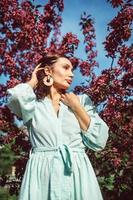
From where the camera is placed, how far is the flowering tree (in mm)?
5523


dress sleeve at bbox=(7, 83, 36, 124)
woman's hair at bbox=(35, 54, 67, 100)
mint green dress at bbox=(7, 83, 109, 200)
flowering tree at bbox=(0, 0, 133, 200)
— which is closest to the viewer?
mint green dress at bbox=(7, 83, 109, 200)

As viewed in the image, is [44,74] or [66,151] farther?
[44,74]

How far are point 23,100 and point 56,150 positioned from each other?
39cm

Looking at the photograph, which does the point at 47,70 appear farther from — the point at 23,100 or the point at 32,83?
the point at 23,100

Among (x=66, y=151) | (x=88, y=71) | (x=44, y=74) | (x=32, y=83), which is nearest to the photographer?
(x=66, y=151)

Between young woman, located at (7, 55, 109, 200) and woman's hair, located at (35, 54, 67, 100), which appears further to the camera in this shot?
woman's hair, located at (35, 54, 67, 100)

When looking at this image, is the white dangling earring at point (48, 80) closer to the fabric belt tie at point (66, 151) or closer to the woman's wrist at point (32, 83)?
the woman's wrist at point (32, 83)

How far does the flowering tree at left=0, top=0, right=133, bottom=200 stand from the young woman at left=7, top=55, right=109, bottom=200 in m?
1.90

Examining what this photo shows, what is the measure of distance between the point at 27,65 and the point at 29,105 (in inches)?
116

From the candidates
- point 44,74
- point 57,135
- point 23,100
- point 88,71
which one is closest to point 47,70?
point 44,74

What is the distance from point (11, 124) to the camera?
5.94 metres

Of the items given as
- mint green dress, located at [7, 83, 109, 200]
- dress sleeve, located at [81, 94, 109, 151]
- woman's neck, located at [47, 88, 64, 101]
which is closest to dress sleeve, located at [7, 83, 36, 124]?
mint green dress, located at [7, 83, 109, 200]

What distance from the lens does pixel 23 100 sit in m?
3.24

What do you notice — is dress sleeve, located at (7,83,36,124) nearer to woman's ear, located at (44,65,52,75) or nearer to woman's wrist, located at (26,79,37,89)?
woman's wrist, located at (26,79,37,89)
